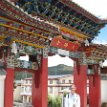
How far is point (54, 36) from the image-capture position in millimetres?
11180

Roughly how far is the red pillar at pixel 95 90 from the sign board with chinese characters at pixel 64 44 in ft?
8.91

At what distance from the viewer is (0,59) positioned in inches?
368

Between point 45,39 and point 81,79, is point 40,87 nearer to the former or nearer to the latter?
point 45,39

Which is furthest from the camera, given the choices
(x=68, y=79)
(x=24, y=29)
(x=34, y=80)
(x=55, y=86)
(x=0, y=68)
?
(x=68, y=79)

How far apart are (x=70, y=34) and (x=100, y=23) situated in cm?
227

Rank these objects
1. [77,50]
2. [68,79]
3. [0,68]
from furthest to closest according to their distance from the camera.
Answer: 1. [68,79]
2. [77,50]
3. [0,68]

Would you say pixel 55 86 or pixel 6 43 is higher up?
pixel 6 43

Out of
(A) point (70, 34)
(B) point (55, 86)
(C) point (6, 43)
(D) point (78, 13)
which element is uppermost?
(D) point (78, 13)

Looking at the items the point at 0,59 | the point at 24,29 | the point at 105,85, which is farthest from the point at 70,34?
the point at 105,85

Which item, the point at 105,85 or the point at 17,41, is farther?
the point at 105,85

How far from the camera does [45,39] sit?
10891 millimetres

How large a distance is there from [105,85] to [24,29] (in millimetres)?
8481

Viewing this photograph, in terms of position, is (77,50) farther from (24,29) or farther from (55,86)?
(55,86)

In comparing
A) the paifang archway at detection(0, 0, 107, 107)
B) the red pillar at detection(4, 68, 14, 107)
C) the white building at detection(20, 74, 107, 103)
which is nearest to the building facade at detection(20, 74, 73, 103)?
the white building at detection(20, 74, 107, 103)
